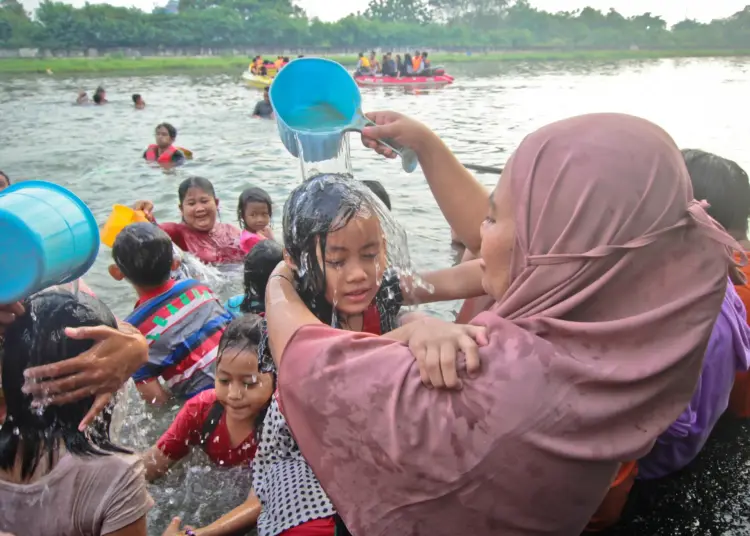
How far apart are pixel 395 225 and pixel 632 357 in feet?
4.38

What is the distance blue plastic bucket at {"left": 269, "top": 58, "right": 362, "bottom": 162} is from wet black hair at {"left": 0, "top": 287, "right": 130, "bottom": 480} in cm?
124

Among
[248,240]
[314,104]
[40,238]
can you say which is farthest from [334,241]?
[248,240]

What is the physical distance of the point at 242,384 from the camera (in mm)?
2756

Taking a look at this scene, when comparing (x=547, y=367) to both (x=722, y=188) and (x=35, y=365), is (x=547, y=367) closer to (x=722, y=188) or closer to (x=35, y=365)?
(x=35, y=365)

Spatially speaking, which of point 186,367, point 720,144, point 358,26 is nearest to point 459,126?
point 720,144

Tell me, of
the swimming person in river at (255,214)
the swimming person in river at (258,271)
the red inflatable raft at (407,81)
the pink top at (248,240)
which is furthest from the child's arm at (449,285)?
the red inflatable raft at (407,81)

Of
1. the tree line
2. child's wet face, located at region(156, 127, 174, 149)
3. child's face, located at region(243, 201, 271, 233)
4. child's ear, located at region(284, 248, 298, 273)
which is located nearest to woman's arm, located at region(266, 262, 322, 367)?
child's ear, located at region(284, 248, 298, 273)

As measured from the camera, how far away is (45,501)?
1.82m

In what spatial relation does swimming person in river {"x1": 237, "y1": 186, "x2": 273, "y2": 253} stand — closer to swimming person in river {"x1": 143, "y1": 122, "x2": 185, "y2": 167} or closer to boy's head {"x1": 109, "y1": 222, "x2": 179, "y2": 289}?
boy's head {"x1": 109, "y1": 222, "x2": 179, "y2": 289}

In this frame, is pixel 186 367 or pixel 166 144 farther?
pixel 166 144

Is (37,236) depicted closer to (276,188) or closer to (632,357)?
(632,357)

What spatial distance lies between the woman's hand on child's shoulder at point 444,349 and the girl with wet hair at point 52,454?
1023 mm

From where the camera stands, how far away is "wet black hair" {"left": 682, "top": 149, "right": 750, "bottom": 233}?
304 centimetres

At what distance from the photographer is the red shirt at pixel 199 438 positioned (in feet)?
9.73
